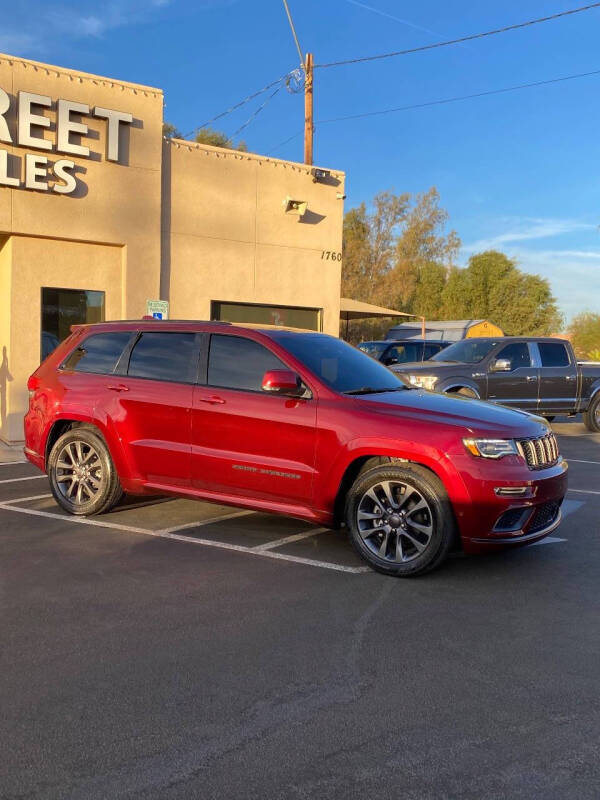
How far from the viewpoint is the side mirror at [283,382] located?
18.7ft

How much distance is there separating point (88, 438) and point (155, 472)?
33.9 inches

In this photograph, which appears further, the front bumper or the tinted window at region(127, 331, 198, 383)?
the tinted window at region(127, 331, 198, 383)

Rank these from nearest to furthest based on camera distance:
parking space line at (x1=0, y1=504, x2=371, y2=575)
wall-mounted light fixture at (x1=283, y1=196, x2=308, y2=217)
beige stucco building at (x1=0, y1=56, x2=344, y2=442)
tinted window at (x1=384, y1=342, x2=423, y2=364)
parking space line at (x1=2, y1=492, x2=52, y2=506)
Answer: parking space line at (x1=0, y1=504, x2=371, y2=575) < parking space line at (x1=2, y1=492, x2=52, y2=506) < beige stucco building at (x1=0, y1=56, x2=344, y2=442) < wall-mounted light fixture at (x1=283, y1=196, x2=308, y2=217) < tinted window at (x1=384, y1=342, x2=423, y2=364)

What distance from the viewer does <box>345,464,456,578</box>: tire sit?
5.21 meters

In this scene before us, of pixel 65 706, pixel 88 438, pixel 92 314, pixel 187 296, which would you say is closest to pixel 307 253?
pixel 187 296

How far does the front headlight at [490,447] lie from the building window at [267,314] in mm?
9425

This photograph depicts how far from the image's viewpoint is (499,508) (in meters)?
5.14

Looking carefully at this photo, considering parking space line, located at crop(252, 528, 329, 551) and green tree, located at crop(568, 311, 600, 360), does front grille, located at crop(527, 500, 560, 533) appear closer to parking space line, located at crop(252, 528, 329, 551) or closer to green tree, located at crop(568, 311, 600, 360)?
parking space line, located at crop(252, 528, 329, 551)

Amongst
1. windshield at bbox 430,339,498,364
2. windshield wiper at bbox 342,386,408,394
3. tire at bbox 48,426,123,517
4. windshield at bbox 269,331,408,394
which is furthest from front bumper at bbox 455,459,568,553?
windshield at bbox 430,339,498,364

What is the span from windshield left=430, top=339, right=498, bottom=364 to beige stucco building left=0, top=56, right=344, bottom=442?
2628 mm

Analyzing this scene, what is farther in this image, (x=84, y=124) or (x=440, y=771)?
(x=84, y=124)

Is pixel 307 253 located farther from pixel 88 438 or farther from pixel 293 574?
pixel 293 574

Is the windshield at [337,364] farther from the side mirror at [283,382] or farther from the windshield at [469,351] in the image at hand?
the windshield at [469,351]

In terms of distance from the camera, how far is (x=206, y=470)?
6.23 metres
